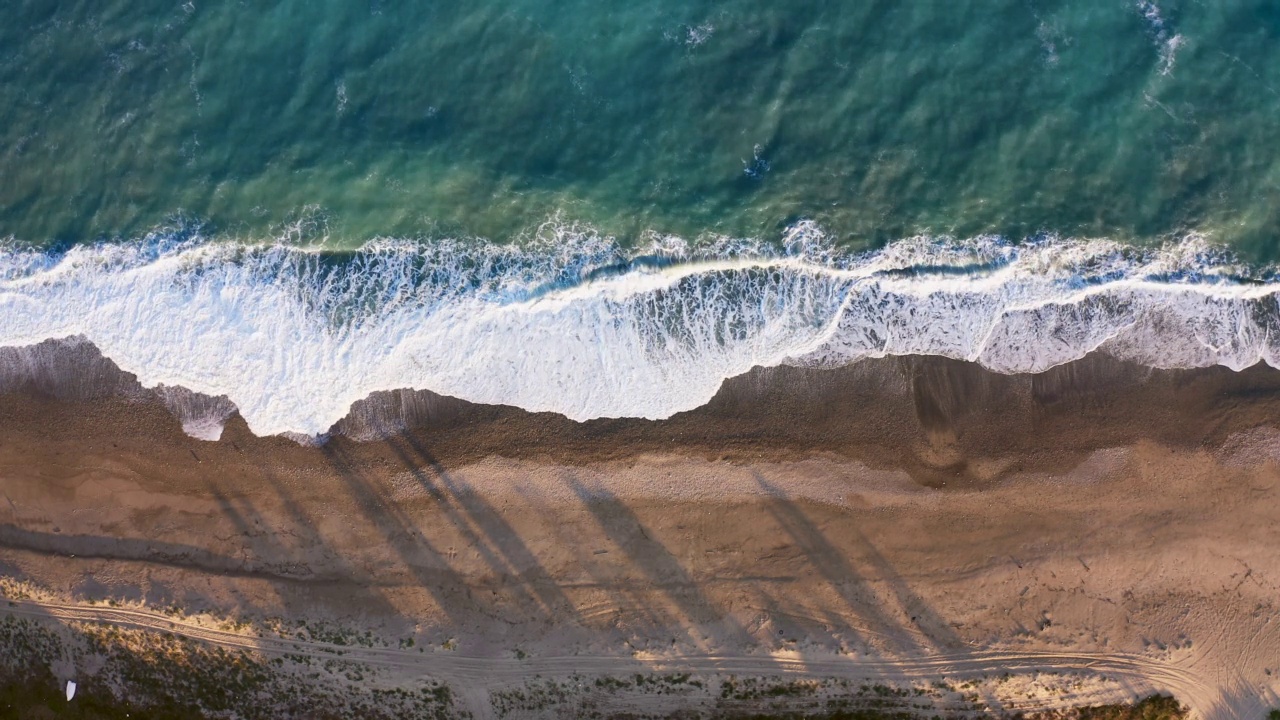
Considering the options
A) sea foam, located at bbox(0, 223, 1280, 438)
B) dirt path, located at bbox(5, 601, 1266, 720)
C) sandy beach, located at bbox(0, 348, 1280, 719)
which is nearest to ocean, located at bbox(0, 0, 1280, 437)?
sea foam, located at bbox(0, 223, 1280, 438)

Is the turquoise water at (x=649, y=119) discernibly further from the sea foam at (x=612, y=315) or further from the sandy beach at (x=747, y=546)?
the sandy beach at (x=747, y=546)

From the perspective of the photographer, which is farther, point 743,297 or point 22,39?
point 22,39

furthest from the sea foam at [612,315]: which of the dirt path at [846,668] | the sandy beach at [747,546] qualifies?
the dirt path at [846,668]

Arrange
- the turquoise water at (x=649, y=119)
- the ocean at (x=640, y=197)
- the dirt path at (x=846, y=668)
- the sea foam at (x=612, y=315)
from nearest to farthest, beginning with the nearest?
1. the dirt path at (x=846, y=668)
2. the sea foam at (x=612, y=315)
3. the ocean at (x=640, y=197)
4. the turquoise water at (x=649, y=119)

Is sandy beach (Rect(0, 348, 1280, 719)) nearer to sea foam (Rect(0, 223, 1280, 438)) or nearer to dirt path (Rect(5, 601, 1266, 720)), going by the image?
dirt path (Rect(5, 601, 1266, 720))

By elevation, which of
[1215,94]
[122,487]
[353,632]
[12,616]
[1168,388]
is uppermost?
[1215,94]

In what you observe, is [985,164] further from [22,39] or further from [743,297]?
[22,39]

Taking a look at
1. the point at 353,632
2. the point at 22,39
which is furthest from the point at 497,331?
the point at 22,39

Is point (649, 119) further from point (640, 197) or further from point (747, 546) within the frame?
point (747, 546)
